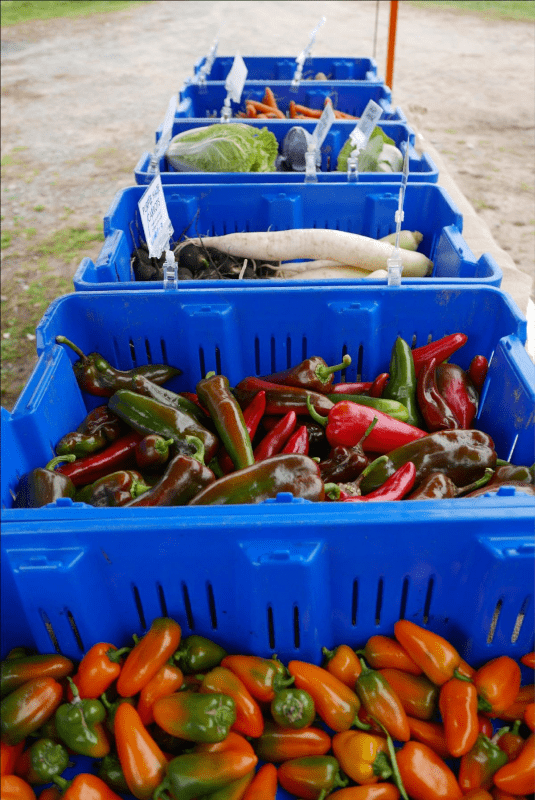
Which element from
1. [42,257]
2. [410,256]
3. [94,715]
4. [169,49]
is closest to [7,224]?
[42,257]

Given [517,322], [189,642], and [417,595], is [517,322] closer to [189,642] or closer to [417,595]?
[417,595]

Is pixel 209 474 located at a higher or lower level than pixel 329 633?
higher

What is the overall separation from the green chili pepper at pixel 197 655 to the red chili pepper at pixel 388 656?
1.16 feet

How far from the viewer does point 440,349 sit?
84.7 inches

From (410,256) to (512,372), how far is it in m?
1.00

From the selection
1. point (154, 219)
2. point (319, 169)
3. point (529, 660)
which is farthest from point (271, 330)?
point (319, 169)

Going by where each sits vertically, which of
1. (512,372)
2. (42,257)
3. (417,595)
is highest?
(512,372)

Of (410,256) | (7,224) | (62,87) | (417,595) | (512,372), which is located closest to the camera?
(417,595)

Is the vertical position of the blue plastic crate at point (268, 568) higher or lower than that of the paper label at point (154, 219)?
lower

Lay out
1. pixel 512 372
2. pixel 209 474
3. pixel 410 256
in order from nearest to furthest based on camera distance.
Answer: pixel 209 474 < pixel 512 372 < pixel 410 256

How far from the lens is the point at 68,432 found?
6.60ft

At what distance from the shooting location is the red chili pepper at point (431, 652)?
4.70 feet

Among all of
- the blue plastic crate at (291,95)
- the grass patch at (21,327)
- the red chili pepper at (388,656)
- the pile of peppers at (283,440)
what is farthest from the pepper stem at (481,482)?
the blue plastic crate at (291,95)

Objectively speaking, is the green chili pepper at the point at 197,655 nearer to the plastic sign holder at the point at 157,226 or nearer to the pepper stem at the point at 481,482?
the pepper stem at the point at 481,482
